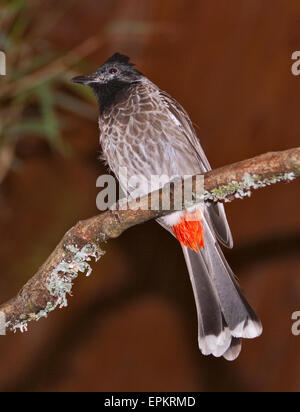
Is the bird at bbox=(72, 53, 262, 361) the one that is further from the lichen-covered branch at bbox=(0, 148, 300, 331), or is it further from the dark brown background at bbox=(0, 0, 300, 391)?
the dark brown background at bbox=(0, 0, 300, 391)

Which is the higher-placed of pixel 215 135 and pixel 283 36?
pixel 283 36

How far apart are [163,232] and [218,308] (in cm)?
152

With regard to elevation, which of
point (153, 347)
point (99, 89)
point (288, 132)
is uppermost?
point (288, 132)

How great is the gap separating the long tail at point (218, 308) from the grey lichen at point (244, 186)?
0.63 m

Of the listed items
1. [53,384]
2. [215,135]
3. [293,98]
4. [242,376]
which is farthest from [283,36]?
Answer: [53,384]

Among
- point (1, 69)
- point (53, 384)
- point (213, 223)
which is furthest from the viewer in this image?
point (53, 384)

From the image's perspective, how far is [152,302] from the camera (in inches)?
140

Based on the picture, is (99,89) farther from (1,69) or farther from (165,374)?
(165,374)

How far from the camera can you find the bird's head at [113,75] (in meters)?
2.37

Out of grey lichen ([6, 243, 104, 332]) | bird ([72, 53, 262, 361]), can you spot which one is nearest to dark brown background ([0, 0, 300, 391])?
bird ([72, 53, 262, 361])

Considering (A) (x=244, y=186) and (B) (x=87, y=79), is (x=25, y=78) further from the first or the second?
(A) (x=244, y=186)

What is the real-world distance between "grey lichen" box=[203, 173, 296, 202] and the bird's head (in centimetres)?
103

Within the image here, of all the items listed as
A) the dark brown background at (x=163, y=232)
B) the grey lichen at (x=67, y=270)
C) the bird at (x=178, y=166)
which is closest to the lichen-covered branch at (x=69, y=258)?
the grey lichen at (x=67, y=270)

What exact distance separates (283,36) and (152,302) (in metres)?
1.73
